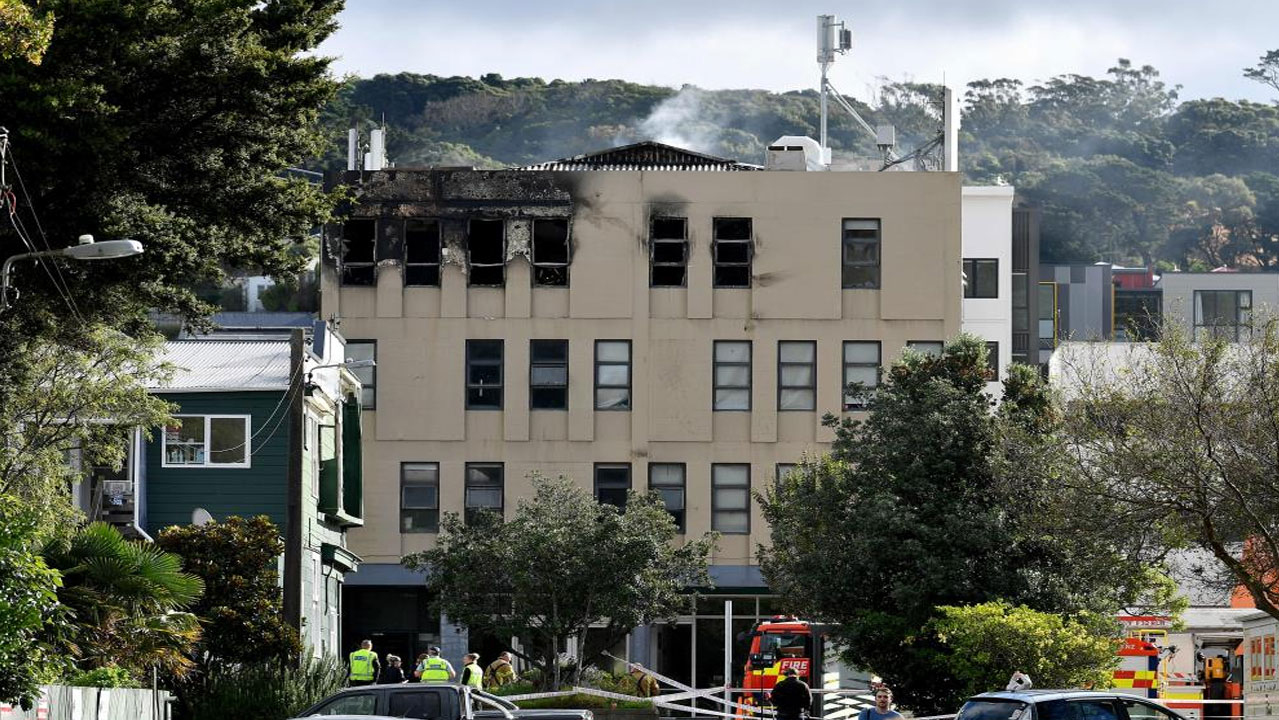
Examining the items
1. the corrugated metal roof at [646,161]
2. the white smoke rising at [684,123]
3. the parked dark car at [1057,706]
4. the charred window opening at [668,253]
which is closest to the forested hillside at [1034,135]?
the white smoke rising at [684,123]

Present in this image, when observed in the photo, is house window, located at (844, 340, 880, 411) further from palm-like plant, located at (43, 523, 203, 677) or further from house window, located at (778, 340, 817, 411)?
palm-like plant, located at (43, 523, 203, 677)

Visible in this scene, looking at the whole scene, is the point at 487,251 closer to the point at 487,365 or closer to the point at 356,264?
the point at 487,365

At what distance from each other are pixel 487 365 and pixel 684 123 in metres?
104

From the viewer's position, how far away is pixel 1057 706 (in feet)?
77.4

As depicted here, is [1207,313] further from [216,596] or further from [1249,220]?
[216,596]

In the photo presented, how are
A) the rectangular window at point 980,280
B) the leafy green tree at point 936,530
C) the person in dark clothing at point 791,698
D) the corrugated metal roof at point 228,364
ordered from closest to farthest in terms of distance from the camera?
the person in dark clothing at point 791,698 < the leafy green tree at point 936,530 < the corrugated metal roof at point 228,364 < the rectangular window at point 980,280

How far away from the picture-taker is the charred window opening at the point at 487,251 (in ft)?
193

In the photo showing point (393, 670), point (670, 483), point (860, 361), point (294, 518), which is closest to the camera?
point (294, 518)

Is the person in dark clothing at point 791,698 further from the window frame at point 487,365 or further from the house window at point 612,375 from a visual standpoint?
the window frame at point 487,365

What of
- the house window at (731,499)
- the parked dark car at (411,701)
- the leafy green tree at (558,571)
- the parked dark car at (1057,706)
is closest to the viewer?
the parked dark car at (1057,706)

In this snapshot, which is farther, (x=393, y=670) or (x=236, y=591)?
(x=236, y=591)

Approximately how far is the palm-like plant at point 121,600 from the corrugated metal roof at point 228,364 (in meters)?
12.5

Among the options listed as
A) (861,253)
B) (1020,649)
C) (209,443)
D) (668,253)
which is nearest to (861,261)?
(861,253)

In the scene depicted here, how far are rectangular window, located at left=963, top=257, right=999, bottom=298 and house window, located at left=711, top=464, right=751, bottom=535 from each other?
1098 centimetres
